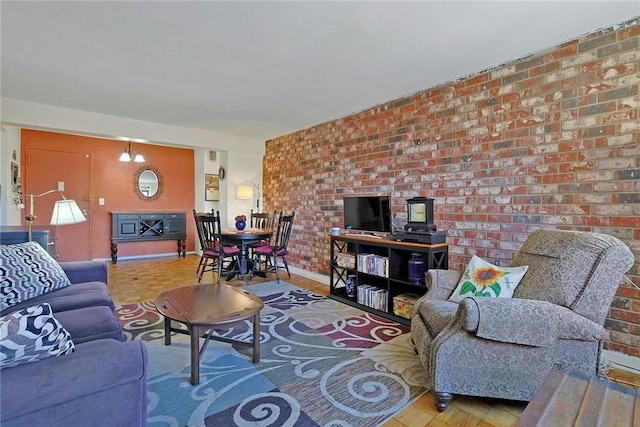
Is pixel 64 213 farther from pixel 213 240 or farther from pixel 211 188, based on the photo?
pixel 211 188

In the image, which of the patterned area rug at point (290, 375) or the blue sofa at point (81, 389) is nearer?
the blue sofa at point (81, 389)

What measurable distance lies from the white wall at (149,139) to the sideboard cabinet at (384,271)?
281 centimetres

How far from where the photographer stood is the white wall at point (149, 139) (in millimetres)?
3772

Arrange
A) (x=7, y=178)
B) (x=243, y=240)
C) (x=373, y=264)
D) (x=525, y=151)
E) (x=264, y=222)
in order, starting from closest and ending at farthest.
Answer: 1. (x=525, y=151)
2. (x=373, y=264)
3. (x=7, y=178)
4. (x=243, y=240)
5. (x=264, y=222)

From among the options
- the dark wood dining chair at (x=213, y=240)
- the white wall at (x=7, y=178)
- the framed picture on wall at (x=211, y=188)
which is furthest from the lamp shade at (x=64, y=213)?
the framed picture on wall at (x=211, y=188)

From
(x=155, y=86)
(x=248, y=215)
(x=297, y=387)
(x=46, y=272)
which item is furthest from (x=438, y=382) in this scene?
(x=248, y=215)

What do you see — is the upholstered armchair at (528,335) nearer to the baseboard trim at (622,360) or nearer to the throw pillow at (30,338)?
the baseboard trim at (622,360)

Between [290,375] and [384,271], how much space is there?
1.51m

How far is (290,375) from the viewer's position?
2008 mm

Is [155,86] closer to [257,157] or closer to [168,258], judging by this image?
[257,157]

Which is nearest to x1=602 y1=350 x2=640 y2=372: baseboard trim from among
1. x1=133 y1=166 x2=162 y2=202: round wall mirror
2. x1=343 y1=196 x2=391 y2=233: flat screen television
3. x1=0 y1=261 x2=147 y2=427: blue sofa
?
x1=343 y1=196 x2=391 y2=233: flat screen television

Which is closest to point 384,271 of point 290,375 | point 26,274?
point 290,375

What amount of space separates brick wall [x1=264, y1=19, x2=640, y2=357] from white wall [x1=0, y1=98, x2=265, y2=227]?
2555 millimetres

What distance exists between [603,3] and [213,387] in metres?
3.35
